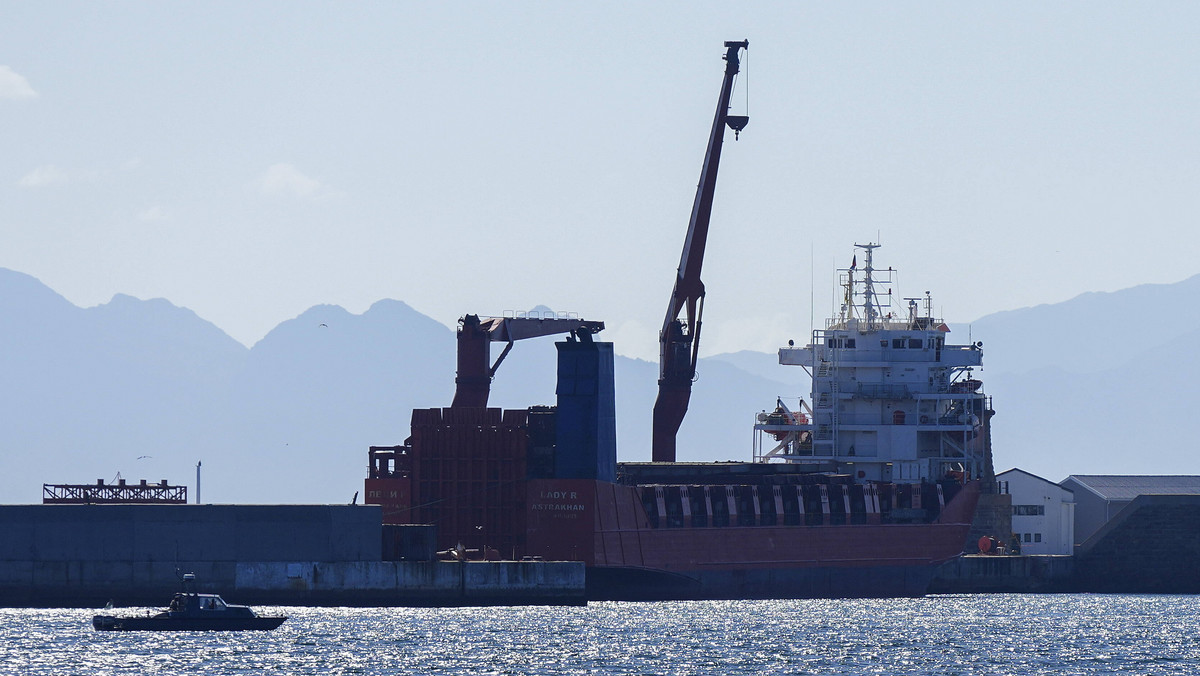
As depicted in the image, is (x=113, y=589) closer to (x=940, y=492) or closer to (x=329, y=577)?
(x=329, y=577)

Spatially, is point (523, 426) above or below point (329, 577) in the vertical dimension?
above

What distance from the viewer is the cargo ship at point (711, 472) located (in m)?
75.2

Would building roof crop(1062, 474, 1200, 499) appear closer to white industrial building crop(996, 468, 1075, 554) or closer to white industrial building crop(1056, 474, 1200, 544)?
white industrial building crop(1056, 474, 1200, 544)

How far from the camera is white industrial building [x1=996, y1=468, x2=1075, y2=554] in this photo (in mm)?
98062

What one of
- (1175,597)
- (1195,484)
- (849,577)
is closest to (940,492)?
(849,577)

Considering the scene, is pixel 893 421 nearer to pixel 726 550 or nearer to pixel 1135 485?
pixel 726 550

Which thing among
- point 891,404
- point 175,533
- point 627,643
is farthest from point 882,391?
point 175,533

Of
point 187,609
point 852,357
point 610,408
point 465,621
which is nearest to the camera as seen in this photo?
point 187,609

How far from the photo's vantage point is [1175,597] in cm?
8862

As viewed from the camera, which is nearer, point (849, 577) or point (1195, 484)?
point (849, 577)

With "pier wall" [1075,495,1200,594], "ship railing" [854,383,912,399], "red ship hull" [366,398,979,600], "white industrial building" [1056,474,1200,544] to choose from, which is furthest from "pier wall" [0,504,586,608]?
"white industrial building" [1056,474,1200,544]

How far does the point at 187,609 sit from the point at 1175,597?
4496cm

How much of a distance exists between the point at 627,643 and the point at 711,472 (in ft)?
85.0

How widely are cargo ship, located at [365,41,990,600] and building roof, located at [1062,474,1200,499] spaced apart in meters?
7.12
